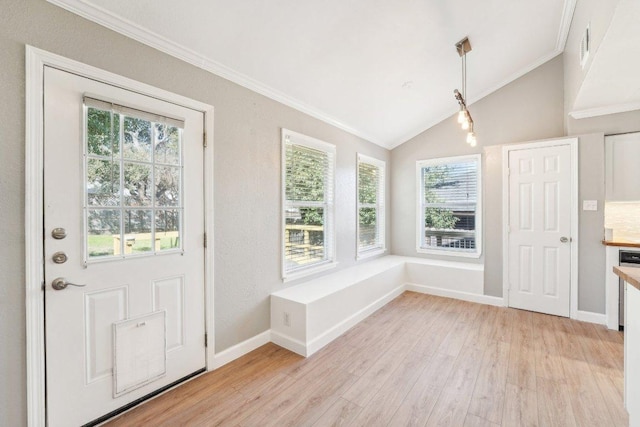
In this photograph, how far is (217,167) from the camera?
2.30 metres

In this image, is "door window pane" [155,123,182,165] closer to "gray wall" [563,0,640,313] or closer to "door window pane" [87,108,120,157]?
"door window pane" [87,108,120,157]

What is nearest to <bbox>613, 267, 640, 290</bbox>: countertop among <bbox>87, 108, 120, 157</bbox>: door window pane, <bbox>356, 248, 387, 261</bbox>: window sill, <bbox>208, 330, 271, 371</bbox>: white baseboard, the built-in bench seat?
the built-in bench seat

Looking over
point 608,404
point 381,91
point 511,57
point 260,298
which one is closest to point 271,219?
point 260,298

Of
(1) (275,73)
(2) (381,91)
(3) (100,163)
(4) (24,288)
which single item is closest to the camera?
(4) (24,288)

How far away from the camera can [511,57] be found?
3.52 metres

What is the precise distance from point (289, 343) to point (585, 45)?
3786mm

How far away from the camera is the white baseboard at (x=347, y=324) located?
2605 mm

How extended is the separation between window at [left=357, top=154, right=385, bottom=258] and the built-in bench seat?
0.90 ft

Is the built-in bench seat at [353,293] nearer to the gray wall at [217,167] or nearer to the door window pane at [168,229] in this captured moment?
the gray wall at [217,167]

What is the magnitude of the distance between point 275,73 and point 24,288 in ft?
7.70

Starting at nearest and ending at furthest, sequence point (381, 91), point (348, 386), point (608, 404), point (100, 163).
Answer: point (100, 163) → point (608, 404) → point (348, 386) → point (381, 91)

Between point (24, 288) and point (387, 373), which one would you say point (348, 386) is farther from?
point (24, 288)

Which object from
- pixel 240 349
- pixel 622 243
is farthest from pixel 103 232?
pixel 622 243

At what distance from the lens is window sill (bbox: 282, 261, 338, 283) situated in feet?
9.83
